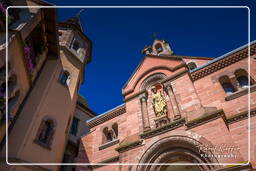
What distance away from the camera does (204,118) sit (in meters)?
8.87

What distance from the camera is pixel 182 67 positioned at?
39.9 feet

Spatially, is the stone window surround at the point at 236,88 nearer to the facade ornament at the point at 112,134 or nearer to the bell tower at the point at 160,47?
the facade ornament at the point at 112,134

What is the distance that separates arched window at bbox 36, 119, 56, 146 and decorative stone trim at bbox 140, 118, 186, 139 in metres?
6.50

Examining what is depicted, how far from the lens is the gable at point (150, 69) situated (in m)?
12.8

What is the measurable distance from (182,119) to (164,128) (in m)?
1.13

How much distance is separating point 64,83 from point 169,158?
11027mm

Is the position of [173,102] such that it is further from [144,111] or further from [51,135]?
[51,135]

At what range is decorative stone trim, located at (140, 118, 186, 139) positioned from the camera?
380 inches

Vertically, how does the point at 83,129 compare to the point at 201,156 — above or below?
above

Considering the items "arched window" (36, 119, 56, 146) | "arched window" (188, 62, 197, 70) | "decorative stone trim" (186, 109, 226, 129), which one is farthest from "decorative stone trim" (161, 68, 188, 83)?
"arched window" (36, 119, 56, 146)

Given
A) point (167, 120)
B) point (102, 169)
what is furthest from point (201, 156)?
point (102, 169)

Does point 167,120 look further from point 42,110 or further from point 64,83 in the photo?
point 64,83

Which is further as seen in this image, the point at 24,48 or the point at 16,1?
the point at 16,1

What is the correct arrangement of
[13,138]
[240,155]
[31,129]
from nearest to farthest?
[240,155], [13,138], [31,129]
